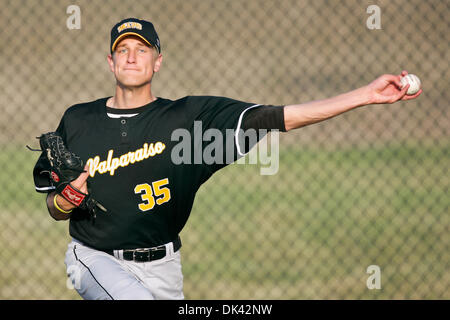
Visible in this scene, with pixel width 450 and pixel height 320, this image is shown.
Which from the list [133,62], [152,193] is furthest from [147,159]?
[133,62]

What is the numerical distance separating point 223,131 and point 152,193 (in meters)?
0.53

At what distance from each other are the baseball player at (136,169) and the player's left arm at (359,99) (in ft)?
1.03

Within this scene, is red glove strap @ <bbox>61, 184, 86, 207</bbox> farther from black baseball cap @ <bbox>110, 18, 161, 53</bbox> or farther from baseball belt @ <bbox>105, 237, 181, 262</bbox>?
black baseball cap @ <bbox>110, 18, 161, 53</bbox>

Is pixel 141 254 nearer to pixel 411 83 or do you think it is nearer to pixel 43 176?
pixel 43 176

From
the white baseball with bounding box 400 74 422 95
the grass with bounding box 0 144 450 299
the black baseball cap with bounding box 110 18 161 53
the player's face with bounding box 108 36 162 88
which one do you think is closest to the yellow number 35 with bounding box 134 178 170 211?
the player's face with bounding box 108 36 162 88

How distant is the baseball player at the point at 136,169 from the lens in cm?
368

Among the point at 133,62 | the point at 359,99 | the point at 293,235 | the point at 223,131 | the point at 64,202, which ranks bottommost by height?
the point at 293,235

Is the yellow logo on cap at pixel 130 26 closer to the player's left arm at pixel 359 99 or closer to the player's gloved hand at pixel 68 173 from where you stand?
the player's gloved hand at pixel 68 173

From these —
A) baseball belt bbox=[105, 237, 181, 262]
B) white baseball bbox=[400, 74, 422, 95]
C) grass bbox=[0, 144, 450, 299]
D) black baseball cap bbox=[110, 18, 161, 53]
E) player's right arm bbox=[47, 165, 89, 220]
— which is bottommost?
grass bbox=[0, 144, 450, 299]

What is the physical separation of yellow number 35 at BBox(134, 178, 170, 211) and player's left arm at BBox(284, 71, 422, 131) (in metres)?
0.88

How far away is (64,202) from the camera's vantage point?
364cm

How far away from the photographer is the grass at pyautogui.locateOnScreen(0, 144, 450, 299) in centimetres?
604

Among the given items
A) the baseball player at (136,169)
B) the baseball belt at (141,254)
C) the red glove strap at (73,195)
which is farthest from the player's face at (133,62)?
the baseball belt at (141,254)

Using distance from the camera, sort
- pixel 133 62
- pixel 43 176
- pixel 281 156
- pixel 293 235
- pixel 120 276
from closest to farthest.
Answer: pixel 120 276 → pixel 133 62 → pixel 43 176 → pixel 293 235 → pixel 281 156
